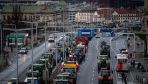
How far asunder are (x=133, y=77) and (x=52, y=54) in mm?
5163

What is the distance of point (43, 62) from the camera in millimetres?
18031

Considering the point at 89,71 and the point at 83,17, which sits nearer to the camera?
the point at 89,71

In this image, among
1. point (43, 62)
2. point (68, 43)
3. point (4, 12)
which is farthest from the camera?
point (4, 12)

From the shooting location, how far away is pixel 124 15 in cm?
3089

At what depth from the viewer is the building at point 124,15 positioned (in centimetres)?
2997

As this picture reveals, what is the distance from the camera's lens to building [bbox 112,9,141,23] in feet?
98.3

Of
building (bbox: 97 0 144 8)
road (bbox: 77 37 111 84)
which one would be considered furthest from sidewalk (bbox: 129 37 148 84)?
building (bbox: 97 0 144 8)

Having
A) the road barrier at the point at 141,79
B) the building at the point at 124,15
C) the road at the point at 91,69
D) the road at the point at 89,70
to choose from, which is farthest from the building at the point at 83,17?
the road barrier at the point at 141,79

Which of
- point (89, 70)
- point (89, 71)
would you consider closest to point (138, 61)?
point (89, 70)

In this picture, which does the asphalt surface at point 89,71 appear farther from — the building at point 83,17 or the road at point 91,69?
the building at point 83,17

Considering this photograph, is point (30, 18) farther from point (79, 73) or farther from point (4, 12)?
point (79, 73)

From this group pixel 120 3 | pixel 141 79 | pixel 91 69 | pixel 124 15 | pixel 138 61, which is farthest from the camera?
pixel 120 3

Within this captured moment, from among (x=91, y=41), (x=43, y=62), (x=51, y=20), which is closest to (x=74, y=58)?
(x=43, y=62)

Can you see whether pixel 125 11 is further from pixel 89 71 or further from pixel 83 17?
pixel 89 71
